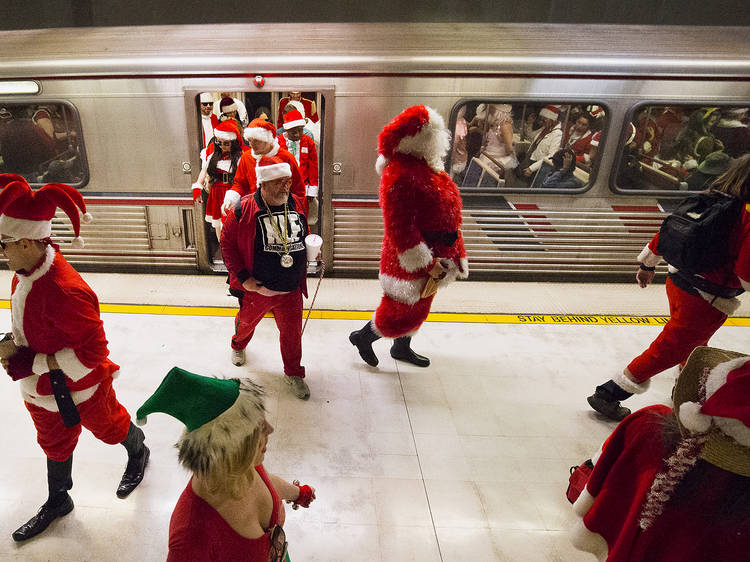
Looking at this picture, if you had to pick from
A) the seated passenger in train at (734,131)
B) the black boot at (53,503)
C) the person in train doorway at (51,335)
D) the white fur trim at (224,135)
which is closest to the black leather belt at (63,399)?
the person in train doorway at (51,335)

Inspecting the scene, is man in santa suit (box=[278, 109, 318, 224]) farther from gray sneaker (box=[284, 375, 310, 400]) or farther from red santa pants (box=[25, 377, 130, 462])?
red santa pants (box=[25, 377, 130, 462])

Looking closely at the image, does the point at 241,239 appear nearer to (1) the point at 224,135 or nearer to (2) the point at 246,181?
(2) the point at 246,181

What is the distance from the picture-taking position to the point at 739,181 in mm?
2293

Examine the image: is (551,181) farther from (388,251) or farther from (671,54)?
(388,251)

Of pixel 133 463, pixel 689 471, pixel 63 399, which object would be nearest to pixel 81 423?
pixel 63 399

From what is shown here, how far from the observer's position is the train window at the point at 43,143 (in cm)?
423

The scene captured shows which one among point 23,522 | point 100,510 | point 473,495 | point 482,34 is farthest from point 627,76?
point 23,522

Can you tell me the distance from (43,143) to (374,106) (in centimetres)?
328

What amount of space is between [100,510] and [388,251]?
2.13 metres

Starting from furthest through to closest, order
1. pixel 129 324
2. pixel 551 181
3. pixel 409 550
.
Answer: pixel 551 181 → pixel 129 324 → pixel 409 550

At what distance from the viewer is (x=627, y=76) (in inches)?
161

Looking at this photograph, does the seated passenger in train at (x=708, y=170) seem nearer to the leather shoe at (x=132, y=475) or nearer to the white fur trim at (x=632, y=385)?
the white fur trim at (x=632, y=385)

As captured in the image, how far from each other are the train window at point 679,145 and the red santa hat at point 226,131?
3.73 meters

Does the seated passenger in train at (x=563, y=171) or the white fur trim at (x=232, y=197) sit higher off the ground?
the seated passenger in train at (x=563, y=171)
